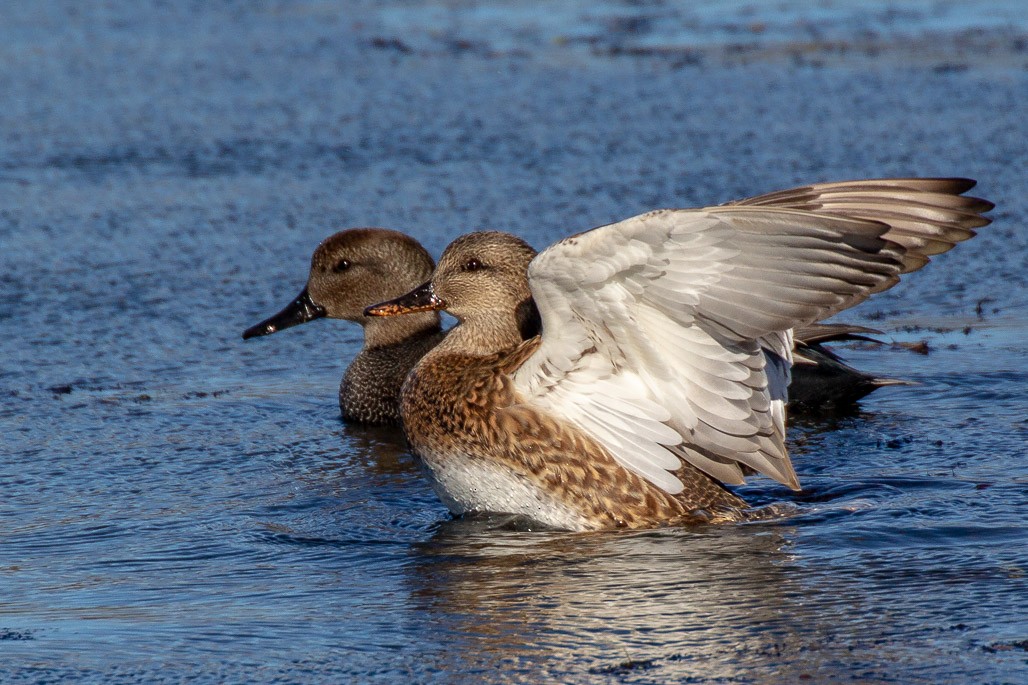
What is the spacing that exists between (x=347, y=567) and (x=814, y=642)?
51.3 inches

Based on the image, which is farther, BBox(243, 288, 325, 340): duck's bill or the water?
BBox(243, 288, 325, 340): duck's bill

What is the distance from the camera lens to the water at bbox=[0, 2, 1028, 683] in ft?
11.9

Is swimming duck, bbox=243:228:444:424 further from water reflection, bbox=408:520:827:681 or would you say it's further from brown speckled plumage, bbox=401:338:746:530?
water reflection, bbox=408:520:827:681

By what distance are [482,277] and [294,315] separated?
1.46 meters

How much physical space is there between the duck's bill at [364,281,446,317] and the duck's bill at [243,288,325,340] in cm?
108

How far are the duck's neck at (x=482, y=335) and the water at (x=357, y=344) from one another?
478 mm

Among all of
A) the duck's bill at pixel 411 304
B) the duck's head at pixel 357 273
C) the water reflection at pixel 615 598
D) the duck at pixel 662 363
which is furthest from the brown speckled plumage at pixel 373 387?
the water reflection at pixel 615 598

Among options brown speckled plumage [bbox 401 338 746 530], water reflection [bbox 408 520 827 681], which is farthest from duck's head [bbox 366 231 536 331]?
water reflection [bbox 408 520 827 681]

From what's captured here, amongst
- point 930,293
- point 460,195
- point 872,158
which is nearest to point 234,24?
point 460,195

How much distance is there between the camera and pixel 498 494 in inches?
183

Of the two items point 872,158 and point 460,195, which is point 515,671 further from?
point 872,158

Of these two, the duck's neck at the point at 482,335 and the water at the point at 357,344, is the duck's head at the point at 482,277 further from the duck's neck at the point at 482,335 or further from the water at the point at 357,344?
the water at the point at 357,344

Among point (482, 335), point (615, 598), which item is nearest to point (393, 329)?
point (482, 335)

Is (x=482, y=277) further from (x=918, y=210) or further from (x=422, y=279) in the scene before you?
(x=918, y=210)
